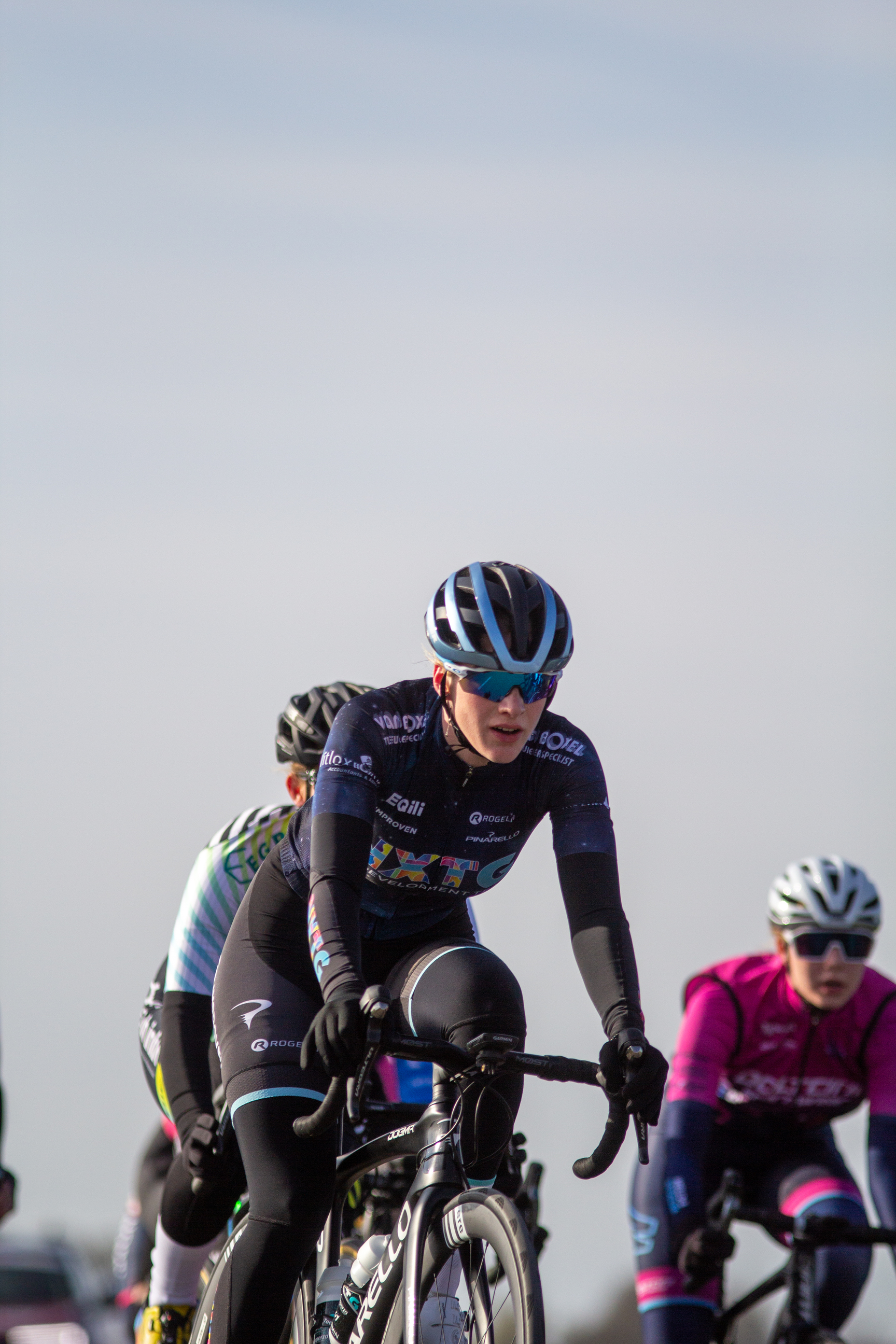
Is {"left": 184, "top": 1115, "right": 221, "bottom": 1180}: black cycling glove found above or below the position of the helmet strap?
A: below

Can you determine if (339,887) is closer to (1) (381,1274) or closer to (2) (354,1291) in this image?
(1) (381,1274)

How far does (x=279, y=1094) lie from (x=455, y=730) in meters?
1.16

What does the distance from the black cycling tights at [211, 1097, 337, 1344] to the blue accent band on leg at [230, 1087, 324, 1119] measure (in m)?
0.02

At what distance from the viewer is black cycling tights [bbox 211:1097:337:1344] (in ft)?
14.9

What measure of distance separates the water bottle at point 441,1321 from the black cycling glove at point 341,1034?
0.66 m

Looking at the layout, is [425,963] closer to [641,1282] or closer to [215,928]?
[215,928]

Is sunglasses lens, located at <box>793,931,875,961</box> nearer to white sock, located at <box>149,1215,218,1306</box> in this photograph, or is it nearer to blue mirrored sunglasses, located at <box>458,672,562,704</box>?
white sock, located at <box>149,1215,218,1306</box>

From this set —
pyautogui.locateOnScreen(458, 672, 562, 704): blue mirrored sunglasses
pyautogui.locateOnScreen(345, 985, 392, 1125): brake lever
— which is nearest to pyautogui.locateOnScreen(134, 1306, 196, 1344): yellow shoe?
pyautogui.locateOnScreen(345, 985, 392, 1125): brake lever

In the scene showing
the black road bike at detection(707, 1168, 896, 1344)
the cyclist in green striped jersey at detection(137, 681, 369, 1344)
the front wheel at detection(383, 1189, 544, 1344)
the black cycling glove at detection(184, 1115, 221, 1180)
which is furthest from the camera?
the black road bike at detection(707, 1168, 896, 1344)

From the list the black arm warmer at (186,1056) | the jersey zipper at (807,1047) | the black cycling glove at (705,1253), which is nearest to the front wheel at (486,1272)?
the black arm warmer at (186,1056)

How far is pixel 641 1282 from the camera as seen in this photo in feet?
23.1

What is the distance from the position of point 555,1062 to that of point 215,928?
234 centimetres

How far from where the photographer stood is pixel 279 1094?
4.68 meters

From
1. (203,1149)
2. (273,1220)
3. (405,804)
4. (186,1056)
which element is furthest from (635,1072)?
(186,1056)
